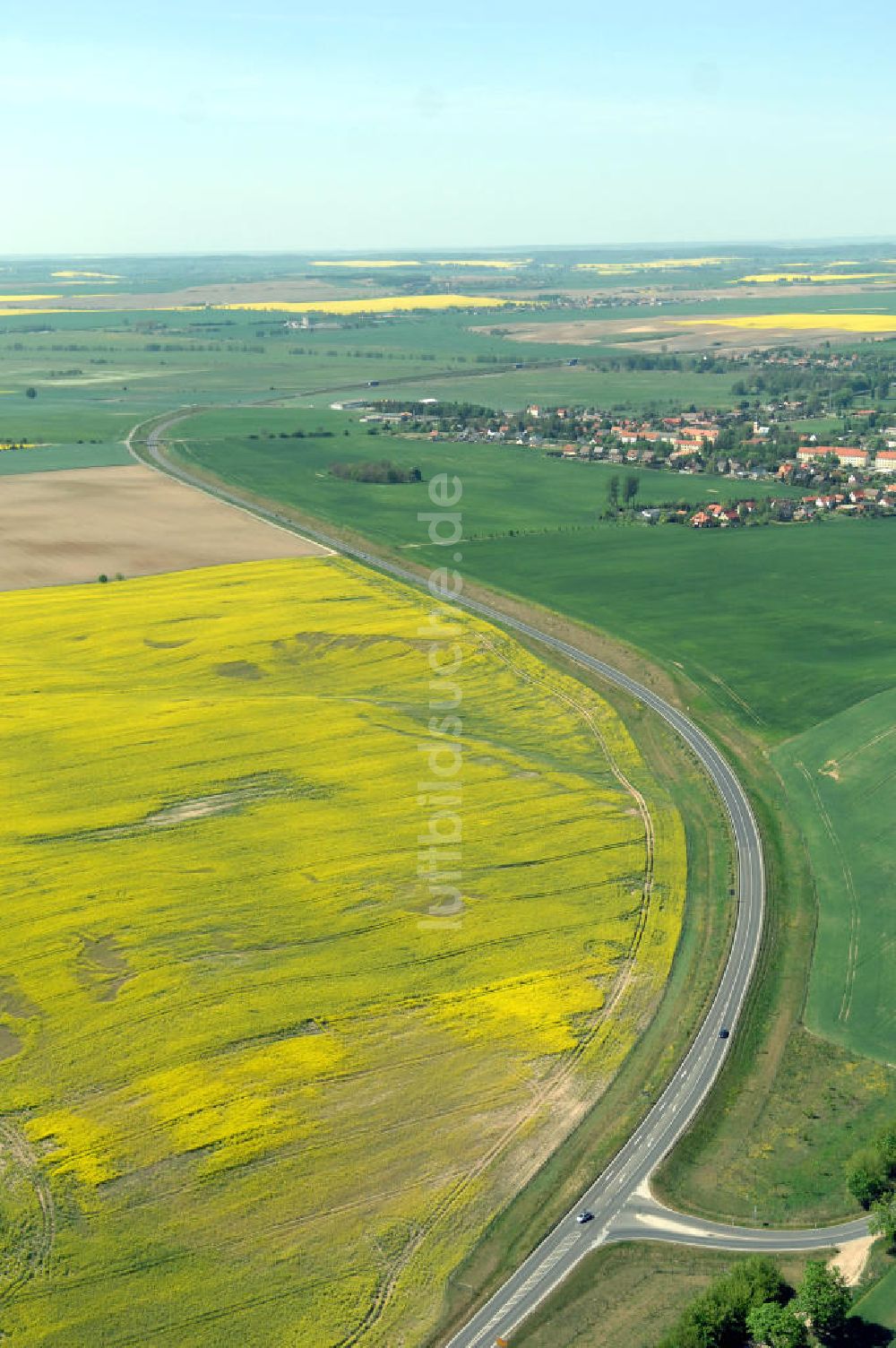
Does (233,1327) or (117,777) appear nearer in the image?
(233,1327)

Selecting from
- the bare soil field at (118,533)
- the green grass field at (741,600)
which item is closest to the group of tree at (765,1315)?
the green grass field at (741,600)

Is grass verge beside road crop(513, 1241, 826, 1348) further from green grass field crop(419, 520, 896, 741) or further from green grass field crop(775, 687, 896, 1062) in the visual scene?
green grass field crop(419, 520, 896, 741)

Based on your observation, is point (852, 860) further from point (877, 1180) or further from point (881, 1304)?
point (881, 1304)

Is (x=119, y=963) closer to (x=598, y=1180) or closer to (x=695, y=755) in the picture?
(x=598, y=1180)

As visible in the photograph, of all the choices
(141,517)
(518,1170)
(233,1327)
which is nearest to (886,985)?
(518,1170)

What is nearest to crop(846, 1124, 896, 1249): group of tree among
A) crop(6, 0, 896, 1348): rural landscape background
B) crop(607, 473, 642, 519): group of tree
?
crop(6, 0, 896, 1348): rural landscape background

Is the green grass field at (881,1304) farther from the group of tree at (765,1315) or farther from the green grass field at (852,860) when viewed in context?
the green grass field at (852,860)
